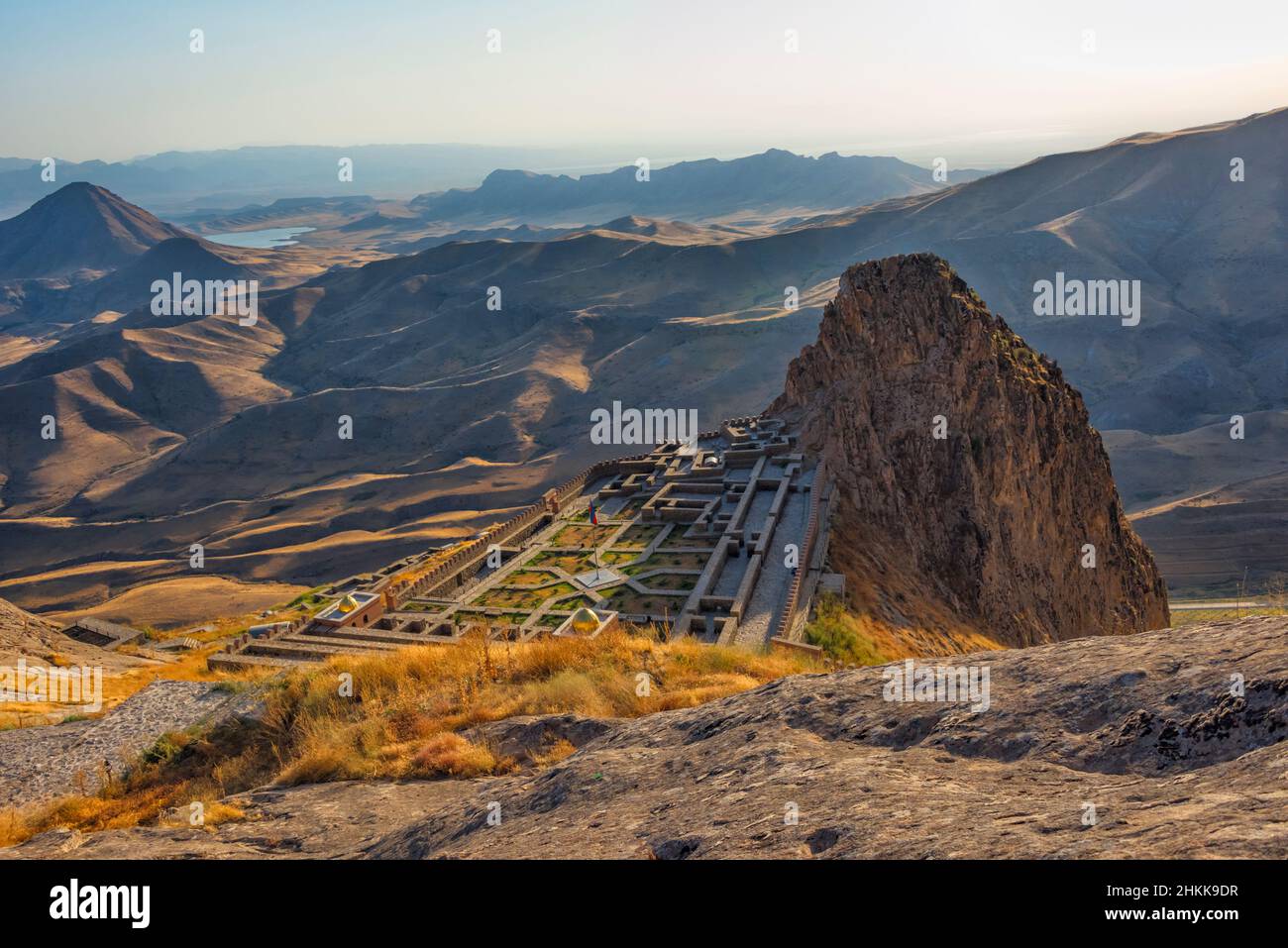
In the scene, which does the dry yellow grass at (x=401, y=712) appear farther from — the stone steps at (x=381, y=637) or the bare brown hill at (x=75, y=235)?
the bare brown hill at (x=75, y=235)

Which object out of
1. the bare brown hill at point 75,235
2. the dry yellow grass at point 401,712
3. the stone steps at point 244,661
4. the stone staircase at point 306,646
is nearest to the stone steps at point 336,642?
the stone staircase at point 306,646

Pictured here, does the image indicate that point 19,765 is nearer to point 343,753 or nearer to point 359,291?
point 343,753

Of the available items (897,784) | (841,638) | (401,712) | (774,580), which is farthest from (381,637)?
(897,784)

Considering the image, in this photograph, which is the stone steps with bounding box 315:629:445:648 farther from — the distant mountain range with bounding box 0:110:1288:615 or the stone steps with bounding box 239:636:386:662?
the distant mountain range with bounding box 0:110:1288:615

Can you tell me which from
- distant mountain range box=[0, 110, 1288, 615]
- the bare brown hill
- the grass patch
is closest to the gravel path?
the grass patch

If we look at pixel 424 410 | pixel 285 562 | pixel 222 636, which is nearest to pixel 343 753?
pixel 222 636
